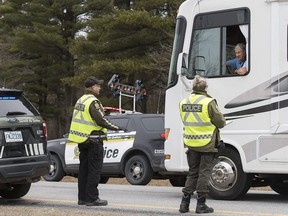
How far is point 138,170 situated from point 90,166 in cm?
580

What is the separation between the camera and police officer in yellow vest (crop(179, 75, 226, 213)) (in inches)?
319

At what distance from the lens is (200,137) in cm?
815

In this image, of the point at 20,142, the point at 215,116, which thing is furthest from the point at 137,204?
the point at 215,116

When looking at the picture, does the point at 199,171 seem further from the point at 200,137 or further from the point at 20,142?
the point at 20,142

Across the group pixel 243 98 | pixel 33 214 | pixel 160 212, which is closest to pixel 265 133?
pixel 243 98

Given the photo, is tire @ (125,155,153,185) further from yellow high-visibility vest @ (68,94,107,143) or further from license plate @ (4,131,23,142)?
yellow high-visibility vest @ (68,94,107,143)

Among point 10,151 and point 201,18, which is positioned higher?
point 201,18

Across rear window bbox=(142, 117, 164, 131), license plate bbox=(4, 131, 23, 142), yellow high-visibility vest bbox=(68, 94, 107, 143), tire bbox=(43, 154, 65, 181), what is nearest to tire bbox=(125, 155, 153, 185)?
rear window bbox=(142, 117, 164, 131)

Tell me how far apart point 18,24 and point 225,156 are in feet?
111

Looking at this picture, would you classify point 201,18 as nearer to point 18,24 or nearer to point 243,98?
point 243,98

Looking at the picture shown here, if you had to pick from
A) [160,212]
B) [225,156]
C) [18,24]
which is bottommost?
[160,212]

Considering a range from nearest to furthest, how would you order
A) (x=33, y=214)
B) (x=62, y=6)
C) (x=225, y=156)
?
1. (x=33, y=214)
2. (x=225, y=156)
3. (x=62, y=6)

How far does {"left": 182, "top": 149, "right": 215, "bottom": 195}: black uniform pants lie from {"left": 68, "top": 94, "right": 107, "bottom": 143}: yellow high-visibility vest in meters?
1.53

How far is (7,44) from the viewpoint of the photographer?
137 ft
